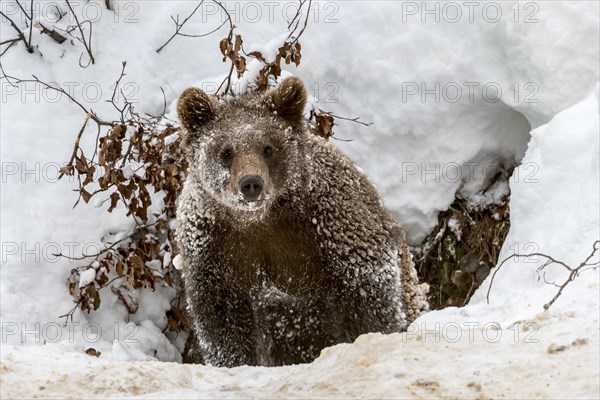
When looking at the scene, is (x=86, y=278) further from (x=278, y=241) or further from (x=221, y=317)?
(x=278, y=241)

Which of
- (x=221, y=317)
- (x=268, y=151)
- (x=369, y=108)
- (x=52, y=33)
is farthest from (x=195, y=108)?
(x=52, y=33)

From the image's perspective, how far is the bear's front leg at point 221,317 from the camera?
17.6 ft

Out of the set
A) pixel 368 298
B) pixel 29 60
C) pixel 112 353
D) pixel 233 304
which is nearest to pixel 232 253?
pixel 233 304

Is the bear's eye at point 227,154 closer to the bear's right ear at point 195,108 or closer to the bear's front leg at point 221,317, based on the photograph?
the bear's right ear at point 195,108

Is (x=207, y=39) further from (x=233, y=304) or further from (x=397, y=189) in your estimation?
(x=233, y=304)

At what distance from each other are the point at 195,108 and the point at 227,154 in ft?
1.28

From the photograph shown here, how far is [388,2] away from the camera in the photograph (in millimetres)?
7645

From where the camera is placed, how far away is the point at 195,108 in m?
5.16

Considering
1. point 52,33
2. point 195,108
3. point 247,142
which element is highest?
point 52,33

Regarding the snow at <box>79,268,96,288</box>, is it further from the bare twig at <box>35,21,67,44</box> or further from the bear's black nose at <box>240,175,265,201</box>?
the bear's black nose at <box>240,175,265,201</box>

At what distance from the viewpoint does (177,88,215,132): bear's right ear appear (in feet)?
16.9

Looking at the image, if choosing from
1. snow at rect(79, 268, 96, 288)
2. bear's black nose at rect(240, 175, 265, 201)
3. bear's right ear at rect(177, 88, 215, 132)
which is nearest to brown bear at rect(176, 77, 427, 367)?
bear's right ear at rect(177, 88, 215, 132)

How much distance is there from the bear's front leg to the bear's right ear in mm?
899

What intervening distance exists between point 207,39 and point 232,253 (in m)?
3.06
